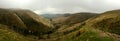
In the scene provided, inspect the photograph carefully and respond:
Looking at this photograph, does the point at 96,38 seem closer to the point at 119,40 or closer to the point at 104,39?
the point at 104,39

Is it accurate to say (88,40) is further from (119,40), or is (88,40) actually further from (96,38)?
(119,40)

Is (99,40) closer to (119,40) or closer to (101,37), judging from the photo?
(101,37)

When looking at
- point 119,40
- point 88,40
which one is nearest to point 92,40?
point 88,40

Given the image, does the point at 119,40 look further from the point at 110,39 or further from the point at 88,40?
the point at 88,40

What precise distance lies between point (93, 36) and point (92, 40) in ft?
28.6

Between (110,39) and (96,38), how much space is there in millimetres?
12511

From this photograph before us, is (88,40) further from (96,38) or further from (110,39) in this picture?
(110,39)

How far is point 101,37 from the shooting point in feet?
640

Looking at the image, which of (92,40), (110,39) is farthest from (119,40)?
(92,40)

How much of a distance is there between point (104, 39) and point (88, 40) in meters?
15.0

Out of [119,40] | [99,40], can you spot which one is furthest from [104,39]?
[119,40]

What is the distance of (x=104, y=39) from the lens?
187500mm

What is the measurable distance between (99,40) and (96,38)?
5489 millimetres

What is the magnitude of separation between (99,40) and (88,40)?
1096 centimetres
